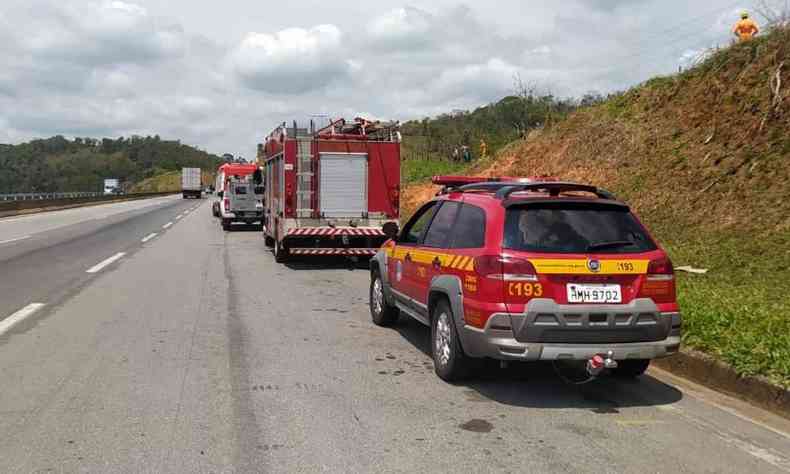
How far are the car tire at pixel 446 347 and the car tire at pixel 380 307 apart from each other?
1.88 metres

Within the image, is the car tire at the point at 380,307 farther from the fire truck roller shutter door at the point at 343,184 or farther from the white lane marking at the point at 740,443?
the fire truck roller shutter door at the point at 343,184

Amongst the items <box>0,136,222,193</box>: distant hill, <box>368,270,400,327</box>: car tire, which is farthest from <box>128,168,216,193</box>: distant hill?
<box>368,270,400,327</box>: car tire

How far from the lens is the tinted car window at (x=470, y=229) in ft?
19.1

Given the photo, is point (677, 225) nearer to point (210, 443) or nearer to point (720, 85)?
point (720, 85)

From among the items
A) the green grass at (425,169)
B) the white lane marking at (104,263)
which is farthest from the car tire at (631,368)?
the green grass at (425,169)

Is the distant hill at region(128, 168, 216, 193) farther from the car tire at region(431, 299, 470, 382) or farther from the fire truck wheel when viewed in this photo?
the car tire at region(431, 299, 470, 382)

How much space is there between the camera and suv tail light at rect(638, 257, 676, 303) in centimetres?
548

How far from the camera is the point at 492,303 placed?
538 cm

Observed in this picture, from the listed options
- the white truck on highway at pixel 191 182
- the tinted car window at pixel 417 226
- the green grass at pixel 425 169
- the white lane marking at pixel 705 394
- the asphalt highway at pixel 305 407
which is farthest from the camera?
the white truck on highway at pixel 191 182

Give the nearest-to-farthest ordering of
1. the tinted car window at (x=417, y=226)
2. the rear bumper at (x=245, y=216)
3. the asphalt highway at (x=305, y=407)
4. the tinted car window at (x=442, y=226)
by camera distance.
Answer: the asphalt highway at (x=305, y=407)
the tinted car window at (x=442, y=226)
the tinted car window at (x=417, y=226)
the rear bumper at (x=245, y=216)

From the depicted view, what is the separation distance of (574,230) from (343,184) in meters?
9.53

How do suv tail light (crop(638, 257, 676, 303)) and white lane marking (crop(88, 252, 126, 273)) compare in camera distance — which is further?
white lane marking (crop(88, 252, 126, 273))

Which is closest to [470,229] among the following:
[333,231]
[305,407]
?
[305,407]

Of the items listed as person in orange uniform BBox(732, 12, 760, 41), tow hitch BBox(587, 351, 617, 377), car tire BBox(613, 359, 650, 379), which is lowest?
car tire BBox(613, 359, 650, 379)
